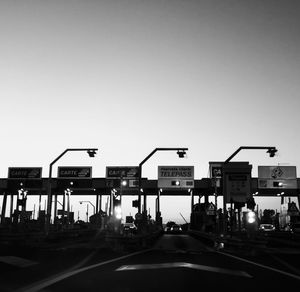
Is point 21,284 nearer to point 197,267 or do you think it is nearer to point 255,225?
point 197,267

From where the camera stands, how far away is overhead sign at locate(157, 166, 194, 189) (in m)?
55.9

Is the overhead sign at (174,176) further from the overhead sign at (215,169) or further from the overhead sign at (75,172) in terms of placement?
the overhead sign at (75,172)

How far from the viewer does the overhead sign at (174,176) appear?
183 ft

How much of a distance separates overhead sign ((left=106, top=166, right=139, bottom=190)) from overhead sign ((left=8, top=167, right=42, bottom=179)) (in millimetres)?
8480

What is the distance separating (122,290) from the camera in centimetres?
941

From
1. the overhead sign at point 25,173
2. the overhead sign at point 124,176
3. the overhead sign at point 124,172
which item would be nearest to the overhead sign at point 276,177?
the overhead sign at point 124,176

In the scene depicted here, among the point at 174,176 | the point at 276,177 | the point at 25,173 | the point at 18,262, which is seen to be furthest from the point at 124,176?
the point at 18,262

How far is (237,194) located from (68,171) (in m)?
32.4

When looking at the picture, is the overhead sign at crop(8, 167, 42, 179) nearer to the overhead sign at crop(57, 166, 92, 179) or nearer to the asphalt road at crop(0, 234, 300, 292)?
the overhead sign at crop(57, 166, 92, 179)

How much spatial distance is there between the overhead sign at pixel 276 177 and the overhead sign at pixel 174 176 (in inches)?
336

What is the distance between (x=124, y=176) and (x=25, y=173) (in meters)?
13.0

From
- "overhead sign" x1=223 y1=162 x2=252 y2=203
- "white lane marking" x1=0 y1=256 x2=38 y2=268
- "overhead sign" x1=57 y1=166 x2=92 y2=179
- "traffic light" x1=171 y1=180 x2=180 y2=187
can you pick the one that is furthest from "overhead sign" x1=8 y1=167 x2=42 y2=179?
"white lane marking" x1=0 y1=256 x2=38 y2=268

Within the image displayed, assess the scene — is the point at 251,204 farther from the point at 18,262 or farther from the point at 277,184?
the point at 277,184

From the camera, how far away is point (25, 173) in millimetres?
59875
